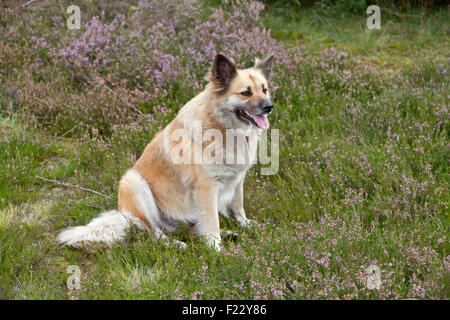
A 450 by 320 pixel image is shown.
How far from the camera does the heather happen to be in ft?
9.66

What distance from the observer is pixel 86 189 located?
14.6ft

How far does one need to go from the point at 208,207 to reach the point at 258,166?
1.05 metres

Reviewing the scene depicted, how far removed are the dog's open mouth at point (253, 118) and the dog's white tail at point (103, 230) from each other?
47.9 inches

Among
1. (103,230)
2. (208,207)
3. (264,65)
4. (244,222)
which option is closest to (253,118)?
(264,65)

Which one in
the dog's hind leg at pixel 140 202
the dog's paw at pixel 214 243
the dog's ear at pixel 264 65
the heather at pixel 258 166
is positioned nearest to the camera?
the heather at pixel 258 166

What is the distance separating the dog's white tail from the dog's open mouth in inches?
47.9

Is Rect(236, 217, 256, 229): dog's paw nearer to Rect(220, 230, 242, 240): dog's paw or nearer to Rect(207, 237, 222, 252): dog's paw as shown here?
Rect(220, 230, 242, 240): dog's paw

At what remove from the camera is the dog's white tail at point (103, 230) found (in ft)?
11.8

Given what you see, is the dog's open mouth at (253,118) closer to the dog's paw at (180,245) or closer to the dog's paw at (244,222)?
the dog's paw at (244,222)

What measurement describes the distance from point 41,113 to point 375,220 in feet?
13.9

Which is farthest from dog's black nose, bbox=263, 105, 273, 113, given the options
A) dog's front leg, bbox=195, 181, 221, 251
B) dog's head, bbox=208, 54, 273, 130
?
dog's front leg, bbox=195, 181, 221, 251

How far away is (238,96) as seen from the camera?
12.0 ft

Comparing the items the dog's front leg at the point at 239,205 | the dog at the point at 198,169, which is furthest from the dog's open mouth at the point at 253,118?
the dog's front leg at the point at 239,205
